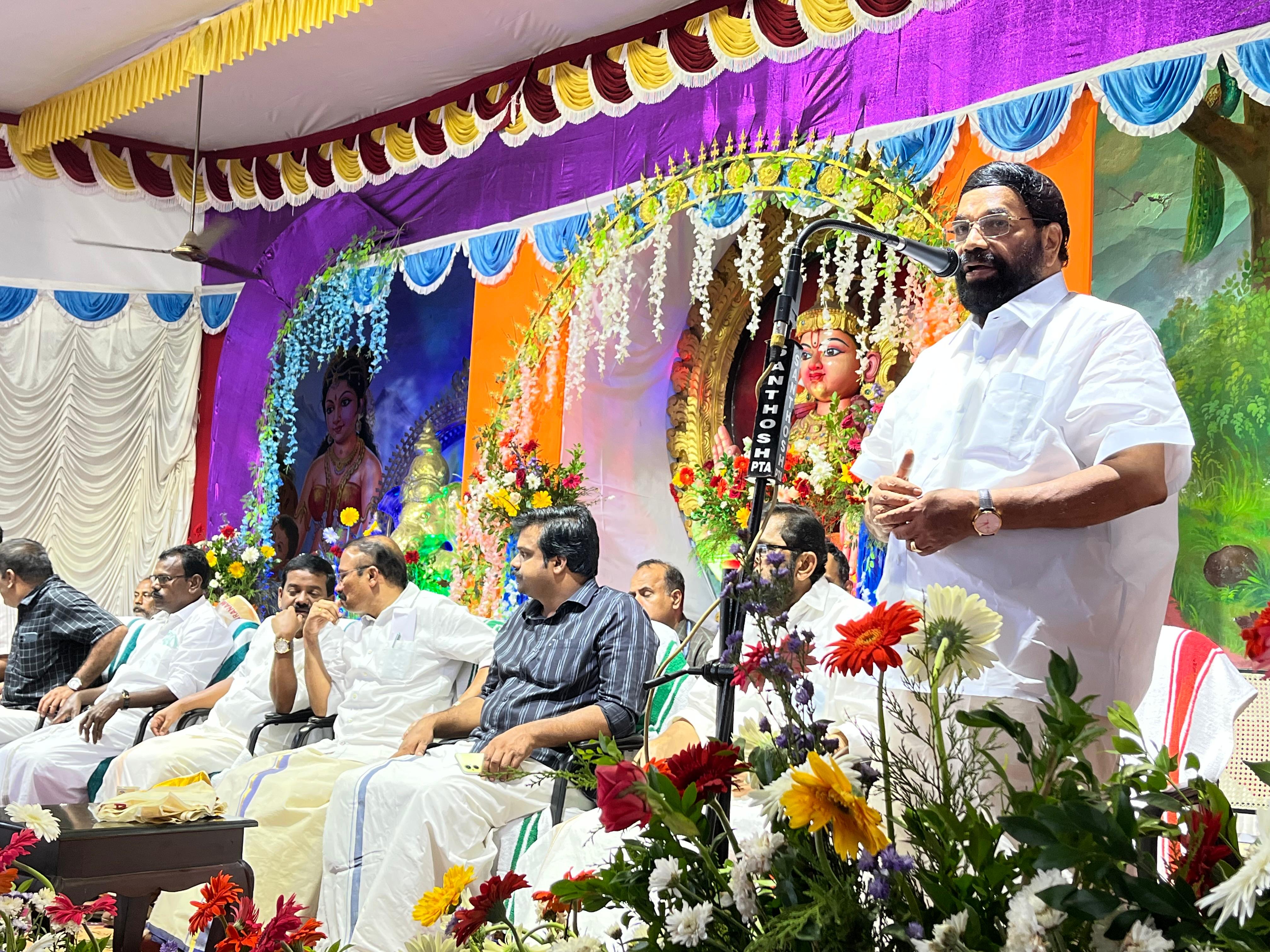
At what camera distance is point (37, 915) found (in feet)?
5.56

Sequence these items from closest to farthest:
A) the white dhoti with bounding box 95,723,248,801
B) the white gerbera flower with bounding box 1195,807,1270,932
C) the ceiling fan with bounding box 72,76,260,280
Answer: the white gerbera flower with bounding box 1195,807,1270,932 → the white dhoti with bounding box 95,723,248,801 → the ceiling fan with bounding box 72,76,260,280

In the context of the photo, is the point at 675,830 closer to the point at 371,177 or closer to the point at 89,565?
the point at 371,177

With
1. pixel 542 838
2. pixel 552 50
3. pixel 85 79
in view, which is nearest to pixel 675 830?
pixel 542 838

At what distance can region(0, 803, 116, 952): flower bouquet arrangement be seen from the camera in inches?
56.7

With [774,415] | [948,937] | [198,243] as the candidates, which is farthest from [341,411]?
[948,937]

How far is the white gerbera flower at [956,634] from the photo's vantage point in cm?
98

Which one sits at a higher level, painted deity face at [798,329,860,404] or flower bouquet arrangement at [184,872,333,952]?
painted deity face at [798,329,860,404]

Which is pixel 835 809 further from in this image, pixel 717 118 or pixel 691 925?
pixel 717 118

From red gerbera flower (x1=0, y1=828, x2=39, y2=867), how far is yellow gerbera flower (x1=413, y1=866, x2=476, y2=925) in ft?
1.82

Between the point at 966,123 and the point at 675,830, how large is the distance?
505cm

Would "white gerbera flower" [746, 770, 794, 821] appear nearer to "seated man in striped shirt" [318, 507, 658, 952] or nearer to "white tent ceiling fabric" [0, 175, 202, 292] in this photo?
"seated man in striped shirt" [318, 507, 658, 952]

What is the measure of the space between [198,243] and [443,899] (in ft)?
31.2

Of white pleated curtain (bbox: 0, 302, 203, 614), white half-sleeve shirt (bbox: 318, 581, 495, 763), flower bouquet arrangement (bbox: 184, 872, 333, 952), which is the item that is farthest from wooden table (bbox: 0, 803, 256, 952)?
white pleated curtain (bbox: 0, 302, 203, 614)

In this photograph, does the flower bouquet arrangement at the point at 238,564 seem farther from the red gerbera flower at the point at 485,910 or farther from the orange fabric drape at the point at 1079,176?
the red gerbera flower at the point at 485,910
